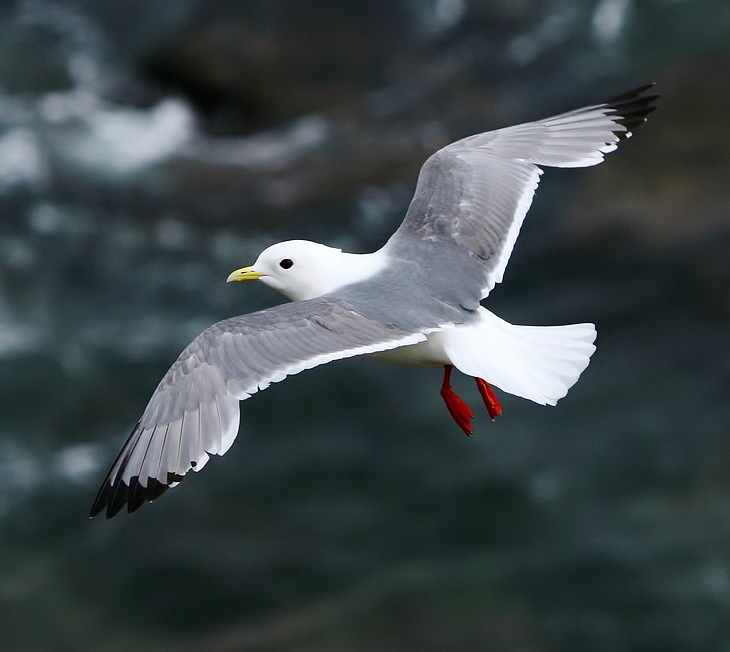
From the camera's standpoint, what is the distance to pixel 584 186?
1678 cm

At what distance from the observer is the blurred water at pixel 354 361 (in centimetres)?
1320

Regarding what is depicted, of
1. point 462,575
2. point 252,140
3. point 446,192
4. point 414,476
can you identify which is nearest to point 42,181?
point 252,140

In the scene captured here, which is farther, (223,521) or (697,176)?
(697,176)

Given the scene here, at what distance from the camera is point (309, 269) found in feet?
24.7

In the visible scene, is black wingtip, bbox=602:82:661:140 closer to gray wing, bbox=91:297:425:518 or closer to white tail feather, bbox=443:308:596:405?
white tail feather, bbox=443:308:596:405

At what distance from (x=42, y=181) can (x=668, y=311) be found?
7.49m

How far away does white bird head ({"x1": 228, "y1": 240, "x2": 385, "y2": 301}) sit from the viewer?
293 inches

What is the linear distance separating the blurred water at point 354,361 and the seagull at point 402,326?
545cm

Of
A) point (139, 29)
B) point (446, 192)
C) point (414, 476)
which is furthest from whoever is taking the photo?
point (139, 29)

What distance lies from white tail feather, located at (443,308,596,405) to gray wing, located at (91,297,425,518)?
12.1 inches

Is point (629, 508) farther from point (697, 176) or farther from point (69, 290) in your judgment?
point (69, 290)

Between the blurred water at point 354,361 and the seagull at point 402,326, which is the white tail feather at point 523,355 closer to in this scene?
the seagull at point 402,326

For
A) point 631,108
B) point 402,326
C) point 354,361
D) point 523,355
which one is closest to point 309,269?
point 402,326

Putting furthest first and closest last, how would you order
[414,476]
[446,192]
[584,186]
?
[584,186] → [414,476] → [446,192]
